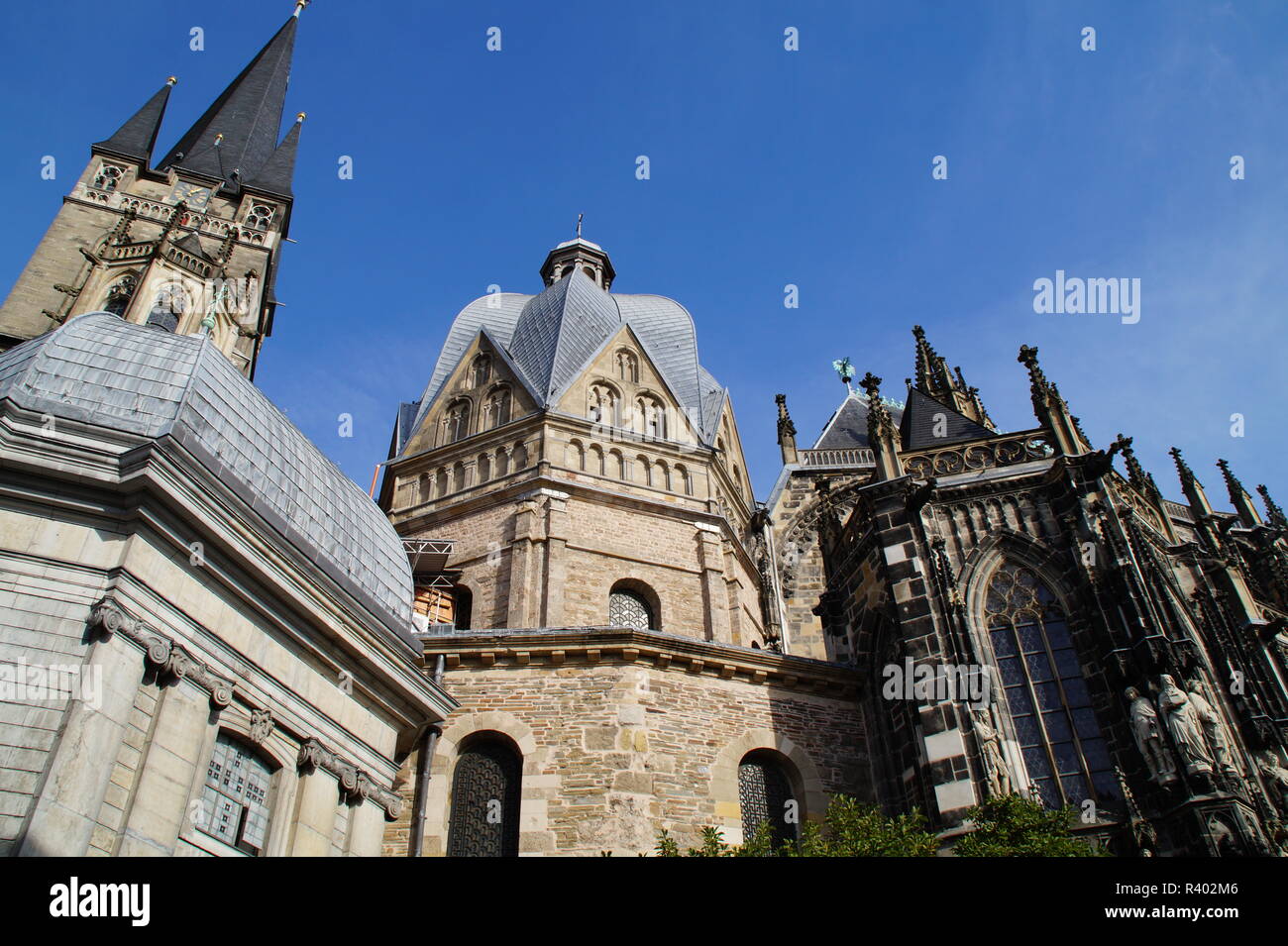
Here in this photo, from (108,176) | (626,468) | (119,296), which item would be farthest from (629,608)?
(108,176)

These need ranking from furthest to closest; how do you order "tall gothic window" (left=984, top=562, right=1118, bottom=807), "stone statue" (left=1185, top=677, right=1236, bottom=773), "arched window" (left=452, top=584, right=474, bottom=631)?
1. "arched window" (left=452, top=584, right=474, bottom=631)
2. "tall gothic window" (left=984, top=562, right=1118, bottom=807)
3. "stone statue" (left=1185, top=677, right=1236, bottom=773)

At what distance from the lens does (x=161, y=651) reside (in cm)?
1081

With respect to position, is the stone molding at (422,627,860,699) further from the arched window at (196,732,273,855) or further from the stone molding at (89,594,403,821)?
the arched window at (196,732,273,855)

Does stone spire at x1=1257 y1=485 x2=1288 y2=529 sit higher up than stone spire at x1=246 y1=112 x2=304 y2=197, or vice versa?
stone spire at x1=246 y1=112 x2=304 y2=197

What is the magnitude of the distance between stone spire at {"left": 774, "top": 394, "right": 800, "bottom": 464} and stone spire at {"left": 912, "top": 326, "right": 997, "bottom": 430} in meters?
4.87

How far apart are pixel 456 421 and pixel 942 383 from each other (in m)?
14.2

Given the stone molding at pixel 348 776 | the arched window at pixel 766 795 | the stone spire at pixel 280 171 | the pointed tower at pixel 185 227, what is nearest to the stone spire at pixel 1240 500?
the arched window at pixel 766 795

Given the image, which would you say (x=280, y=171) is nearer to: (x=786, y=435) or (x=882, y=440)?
(x=786, y=435)

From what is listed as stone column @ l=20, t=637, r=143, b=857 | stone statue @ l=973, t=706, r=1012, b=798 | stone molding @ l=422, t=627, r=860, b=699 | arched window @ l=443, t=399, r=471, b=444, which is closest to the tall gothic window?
stone statue @ l=973, t=706, r=1012, b=798

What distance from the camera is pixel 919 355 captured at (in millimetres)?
31469

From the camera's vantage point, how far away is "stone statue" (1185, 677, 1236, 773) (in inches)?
534

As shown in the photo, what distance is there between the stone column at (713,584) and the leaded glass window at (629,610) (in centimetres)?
139
